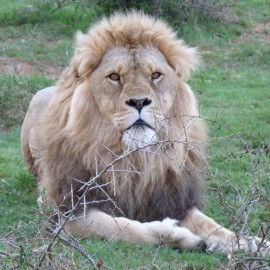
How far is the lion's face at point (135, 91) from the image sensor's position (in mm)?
4652

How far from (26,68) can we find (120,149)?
517 centimetres

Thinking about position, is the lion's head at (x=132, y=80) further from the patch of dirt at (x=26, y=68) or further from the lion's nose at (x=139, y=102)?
the patch of dirt at (x=26, y=68)

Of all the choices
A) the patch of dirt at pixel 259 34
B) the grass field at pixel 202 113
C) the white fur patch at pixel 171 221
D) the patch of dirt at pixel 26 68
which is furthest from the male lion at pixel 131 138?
the patch of dirt at pixel 259 34

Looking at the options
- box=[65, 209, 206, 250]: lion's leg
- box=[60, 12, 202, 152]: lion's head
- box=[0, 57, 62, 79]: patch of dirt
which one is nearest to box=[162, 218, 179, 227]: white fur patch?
box=[65, 209, 206, 250]: lion's leg

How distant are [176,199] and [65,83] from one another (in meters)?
0.92

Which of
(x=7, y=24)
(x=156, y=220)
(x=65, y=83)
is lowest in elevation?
(x=7, y=24)

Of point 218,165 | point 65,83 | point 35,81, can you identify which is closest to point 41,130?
point 65,83

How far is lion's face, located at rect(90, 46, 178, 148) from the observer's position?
4.65m

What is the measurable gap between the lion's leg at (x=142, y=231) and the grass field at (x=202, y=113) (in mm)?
68

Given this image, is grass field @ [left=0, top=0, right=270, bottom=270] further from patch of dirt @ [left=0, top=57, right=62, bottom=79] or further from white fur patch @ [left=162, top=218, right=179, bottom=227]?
white fur patch @ [left=162, top=218, right=179, bottom=227]

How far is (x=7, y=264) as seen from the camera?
11.4ft

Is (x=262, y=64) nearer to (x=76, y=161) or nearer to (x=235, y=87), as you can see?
(x=235, y=87)

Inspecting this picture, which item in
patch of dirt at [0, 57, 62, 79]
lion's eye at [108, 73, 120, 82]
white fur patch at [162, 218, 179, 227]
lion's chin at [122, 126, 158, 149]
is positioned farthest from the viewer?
patch of dirt at [0, 57, 62, 79]

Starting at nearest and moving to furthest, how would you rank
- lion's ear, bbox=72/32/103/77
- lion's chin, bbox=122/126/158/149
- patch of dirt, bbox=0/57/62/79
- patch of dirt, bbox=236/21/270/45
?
lion's chin, bbox=122/126/158/149 < lion's ear, bbox=72/32/103/77 < patch of dirt, bbox=0/57/62/79 < patch of dirt, bbox=236/21/270/45
